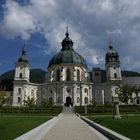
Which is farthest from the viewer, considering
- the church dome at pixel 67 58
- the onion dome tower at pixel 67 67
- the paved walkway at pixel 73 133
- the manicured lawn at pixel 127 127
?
the church dome at pixel 67 58

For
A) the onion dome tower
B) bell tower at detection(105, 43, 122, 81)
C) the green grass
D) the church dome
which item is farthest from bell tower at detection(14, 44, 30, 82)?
the green grass

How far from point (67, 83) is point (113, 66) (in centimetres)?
2102

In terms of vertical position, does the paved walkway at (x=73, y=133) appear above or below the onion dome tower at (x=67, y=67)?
below

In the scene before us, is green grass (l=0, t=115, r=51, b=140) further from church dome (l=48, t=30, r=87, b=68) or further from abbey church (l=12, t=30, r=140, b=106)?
church dome (l=48, t=30, r=87, b=68)

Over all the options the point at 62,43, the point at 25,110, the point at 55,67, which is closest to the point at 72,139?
the point at 25,110

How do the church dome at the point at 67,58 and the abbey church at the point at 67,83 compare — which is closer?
the abbey church at the point at 67,83

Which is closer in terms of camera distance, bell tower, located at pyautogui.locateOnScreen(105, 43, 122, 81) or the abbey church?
the abbey church

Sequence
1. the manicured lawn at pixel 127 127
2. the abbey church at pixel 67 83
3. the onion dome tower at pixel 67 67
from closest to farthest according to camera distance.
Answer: the manicured lawn at pixel 127 127 < the abbey church at pixel 67 83 < the onion dome tower at pixel 67 67

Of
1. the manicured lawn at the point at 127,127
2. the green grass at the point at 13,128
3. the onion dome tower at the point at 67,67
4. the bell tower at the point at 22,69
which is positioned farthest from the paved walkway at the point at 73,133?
the bell tower at the point at 22,69

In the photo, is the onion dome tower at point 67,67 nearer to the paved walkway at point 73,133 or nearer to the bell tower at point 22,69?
the bell tower at point 22,69

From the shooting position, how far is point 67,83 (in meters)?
90.6

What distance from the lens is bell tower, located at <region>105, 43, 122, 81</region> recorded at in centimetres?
9512

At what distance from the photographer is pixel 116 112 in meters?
30.1

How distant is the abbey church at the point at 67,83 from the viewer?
90375 millimetres
